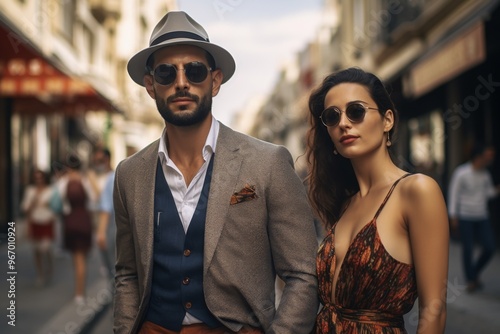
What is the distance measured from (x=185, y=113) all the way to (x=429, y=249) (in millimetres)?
1099

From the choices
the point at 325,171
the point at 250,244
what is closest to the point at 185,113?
the point at 250,244

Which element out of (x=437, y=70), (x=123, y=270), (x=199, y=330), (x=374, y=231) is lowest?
(x=199, y=330)

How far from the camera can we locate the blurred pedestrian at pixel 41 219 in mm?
10430

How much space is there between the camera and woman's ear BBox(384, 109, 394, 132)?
9.47 ft

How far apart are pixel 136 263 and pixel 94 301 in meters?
5.98

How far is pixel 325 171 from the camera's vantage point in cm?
319

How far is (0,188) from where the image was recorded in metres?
15.0

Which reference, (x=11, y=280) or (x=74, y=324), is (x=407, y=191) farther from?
(x=74, y=324)

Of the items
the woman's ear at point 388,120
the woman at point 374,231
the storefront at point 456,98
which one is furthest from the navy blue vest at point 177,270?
the storefront at point 456,98

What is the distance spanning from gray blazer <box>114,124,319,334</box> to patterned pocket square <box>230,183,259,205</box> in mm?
13

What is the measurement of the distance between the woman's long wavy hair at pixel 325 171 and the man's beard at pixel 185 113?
51cm

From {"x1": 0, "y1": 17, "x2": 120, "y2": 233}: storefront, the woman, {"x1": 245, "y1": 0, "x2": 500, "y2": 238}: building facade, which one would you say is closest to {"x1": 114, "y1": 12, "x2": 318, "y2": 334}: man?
the woman

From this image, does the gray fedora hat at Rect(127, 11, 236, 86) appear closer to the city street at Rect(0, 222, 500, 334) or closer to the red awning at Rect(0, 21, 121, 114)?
the city street at Rect(0, 222, 500, 334)

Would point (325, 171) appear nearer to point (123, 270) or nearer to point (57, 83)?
point (123, 270)
